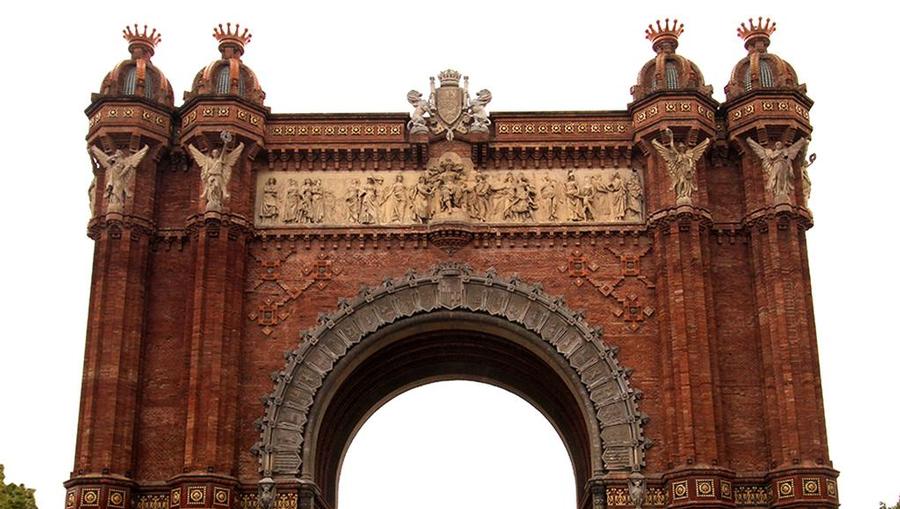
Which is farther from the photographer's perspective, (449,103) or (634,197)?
(449,103)

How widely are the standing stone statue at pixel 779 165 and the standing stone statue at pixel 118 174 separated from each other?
13118 mm

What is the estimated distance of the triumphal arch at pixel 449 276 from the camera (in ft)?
82.3

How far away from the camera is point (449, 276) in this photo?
2670 centimetres

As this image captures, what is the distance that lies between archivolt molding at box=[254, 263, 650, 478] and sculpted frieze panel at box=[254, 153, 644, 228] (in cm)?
144

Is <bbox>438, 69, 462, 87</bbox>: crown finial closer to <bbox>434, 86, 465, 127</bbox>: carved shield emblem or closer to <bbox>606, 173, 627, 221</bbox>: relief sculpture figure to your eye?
<bbox>434, 86, 465, 127</bbox>: carved shield emblem

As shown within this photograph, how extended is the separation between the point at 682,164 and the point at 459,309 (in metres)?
5.61

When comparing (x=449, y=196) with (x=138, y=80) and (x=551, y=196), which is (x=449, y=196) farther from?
(x=138, y=80)

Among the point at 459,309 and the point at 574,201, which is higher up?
the point at 574,201

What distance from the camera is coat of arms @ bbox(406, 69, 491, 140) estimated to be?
27641 millimetres

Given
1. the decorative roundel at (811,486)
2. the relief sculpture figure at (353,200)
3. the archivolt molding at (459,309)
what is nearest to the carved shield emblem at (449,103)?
the relief sculpture figure at (353,200)

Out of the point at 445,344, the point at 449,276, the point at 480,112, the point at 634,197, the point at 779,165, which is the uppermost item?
the point at 480,112
